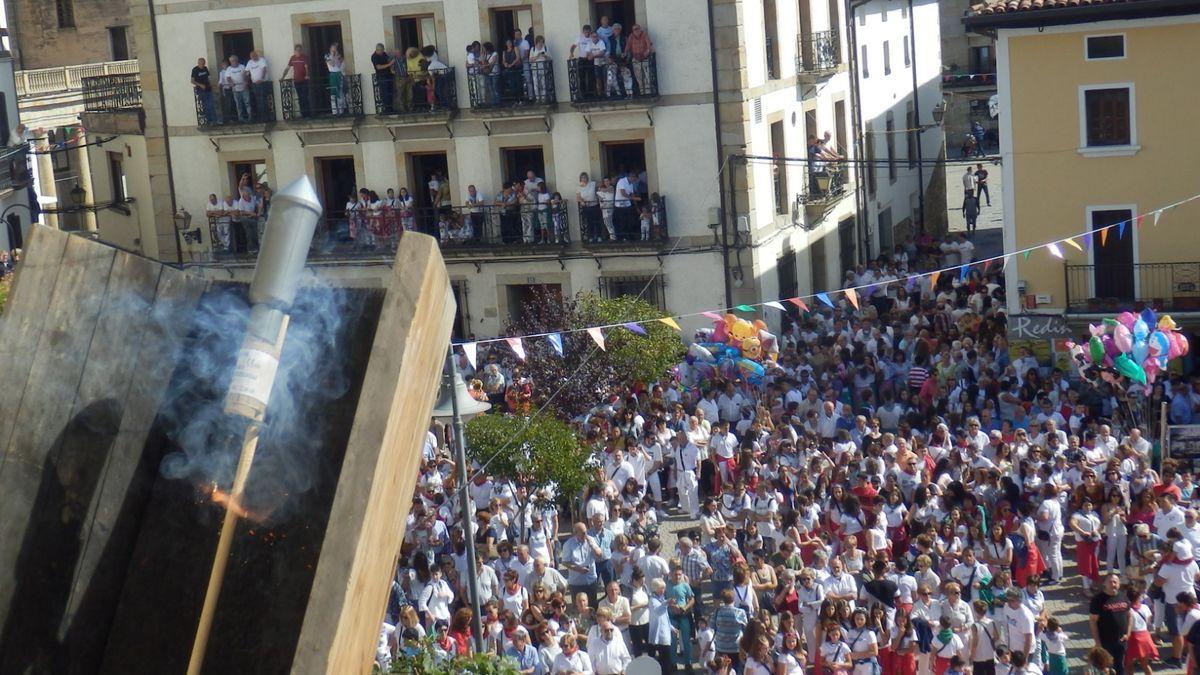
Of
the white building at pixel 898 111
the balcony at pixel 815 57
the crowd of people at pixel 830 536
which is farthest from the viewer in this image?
the white building at pixel 898 111

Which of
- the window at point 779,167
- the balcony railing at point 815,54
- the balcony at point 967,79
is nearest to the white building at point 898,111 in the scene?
the balcony railing at point 815,54

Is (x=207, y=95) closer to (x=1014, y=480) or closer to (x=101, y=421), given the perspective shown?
(x=1014, y=480)

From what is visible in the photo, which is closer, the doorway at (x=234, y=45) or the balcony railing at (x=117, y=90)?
the doorway at (x=234, y=45)

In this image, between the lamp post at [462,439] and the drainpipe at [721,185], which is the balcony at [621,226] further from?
the lamp post at [462,439]

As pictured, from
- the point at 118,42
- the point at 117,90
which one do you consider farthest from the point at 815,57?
the point at 118,42

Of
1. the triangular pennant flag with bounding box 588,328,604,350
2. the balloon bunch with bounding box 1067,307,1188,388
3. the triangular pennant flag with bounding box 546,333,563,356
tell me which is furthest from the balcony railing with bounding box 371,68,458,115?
the balloon bunch with bounding box 1067,307,1188,388

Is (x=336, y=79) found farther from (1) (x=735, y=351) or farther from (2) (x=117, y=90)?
(1) (x=735, y=351)

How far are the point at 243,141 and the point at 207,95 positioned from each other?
103 centimetres

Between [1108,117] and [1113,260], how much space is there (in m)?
2.08

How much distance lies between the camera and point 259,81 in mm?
28672

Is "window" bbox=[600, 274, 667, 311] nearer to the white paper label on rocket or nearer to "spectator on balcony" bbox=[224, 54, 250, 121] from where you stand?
"spectator on balcony" bbox=[224, 54, 250, 121]

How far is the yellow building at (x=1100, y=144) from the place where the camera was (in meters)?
22.8

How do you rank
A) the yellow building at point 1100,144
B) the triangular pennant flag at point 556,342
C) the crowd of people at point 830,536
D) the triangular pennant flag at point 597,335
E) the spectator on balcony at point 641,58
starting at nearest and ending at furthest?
1. the crowd of people at point 830,536
2. the triangular pennant flag at point 597,335
3. the triangular pennant flag at point 556,342
4. the yellow building at point 1100,144
5. the spectator on balcony at point 641,58

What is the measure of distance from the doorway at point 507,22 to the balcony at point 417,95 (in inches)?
37.3
